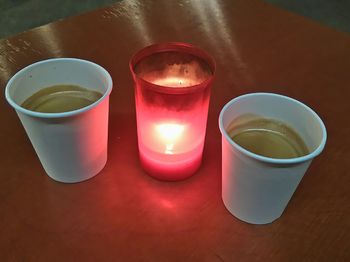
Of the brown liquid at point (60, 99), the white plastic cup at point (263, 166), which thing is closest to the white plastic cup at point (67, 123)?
the brown liquid at point (60, 99)

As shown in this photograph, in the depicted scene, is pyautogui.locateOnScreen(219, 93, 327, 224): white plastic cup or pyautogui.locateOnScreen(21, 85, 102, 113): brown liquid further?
pyautogui.locateOnScreen(21, 85, 102, 113): brown liquid

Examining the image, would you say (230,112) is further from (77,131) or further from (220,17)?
(220,17)

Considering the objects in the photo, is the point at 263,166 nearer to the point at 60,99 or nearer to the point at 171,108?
the point at 171,108

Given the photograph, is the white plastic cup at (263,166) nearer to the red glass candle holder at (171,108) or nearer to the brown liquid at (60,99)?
the red glass candle holder at (171,108)

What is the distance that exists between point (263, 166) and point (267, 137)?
4.2 inches

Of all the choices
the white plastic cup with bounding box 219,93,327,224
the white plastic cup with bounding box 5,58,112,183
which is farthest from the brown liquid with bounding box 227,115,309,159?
the white plastic cup with bounding box 5,58,112,183

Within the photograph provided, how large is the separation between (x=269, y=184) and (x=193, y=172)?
158mm

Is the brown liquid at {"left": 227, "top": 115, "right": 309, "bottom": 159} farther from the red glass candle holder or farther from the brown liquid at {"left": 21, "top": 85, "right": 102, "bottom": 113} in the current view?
the brown liquid at {"left": 21, "top": 85, "right": 102, "bottom": 113}

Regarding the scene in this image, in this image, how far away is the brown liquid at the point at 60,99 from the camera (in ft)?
1.98

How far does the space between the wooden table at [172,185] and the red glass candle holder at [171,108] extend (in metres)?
0.04

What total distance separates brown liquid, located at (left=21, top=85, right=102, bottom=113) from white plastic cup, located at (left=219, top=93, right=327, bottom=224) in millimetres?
228

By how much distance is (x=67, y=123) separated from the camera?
528 mm

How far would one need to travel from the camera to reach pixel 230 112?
56 cm

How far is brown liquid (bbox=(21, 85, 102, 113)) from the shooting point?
60cm
